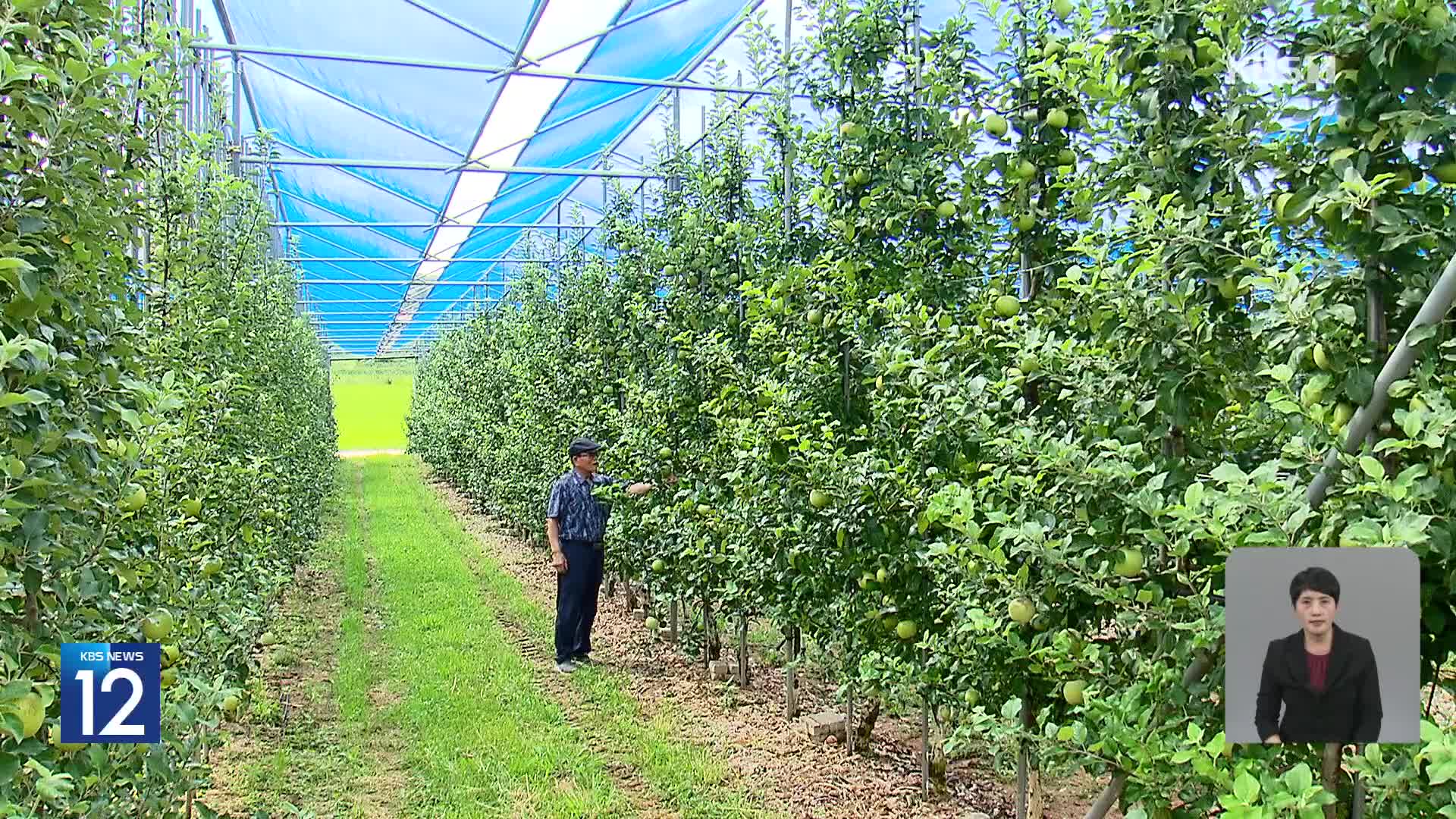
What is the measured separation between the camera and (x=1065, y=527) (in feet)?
8.80

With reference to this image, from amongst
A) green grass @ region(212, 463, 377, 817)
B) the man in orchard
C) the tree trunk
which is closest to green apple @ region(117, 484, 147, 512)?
green grass @ region(212, 463, 377, 817)

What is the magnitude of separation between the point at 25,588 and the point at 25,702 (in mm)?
346

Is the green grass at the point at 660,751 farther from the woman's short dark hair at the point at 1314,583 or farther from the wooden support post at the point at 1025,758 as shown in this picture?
the woman's short dark hair at the point at 1314,583

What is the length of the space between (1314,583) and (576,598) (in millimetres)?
6007

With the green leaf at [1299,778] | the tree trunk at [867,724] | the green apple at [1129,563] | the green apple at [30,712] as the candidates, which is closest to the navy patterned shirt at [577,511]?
the tree trunk at [867,724]

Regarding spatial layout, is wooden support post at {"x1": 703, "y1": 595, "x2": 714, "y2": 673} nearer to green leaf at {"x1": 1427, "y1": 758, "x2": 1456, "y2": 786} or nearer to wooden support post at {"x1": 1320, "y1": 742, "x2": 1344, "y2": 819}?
wooden support post at {"x1": 1320, "y1": 742, "x2": 1344, "y2": 819}

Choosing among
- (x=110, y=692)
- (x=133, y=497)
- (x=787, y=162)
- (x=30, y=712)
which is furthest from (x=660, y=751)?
(x=30, y=712)

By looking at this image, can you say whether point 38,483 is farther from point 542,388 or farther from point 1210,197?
point 542,388

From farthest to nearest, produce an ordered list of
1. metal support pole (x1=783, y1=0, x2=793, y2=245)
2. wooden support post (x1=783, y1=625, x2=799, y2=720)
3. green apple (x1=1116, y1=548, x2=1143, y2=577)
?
wooden support post (x1=783, y1=625, x2=799, y2=720)
metal support pole (x1=783, y1=0, x2=793, y2=245)
green apple (x1=1116, y1=548, x2=1143, y2=577)

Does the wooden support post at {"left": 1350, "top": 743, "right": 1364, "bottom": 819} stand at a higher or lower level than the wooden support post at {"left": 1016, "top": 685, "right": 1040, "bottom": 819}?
higher

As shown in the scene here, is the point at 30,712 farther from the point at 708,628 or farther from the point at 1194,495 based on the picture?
the point at 708,628

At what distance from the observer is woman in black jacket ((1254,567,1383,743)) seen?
1431 mm

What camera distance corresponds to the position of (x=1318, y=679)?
1.45m

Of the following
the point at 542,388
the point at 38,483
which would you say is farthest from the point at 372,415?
A: the point at 38,483
